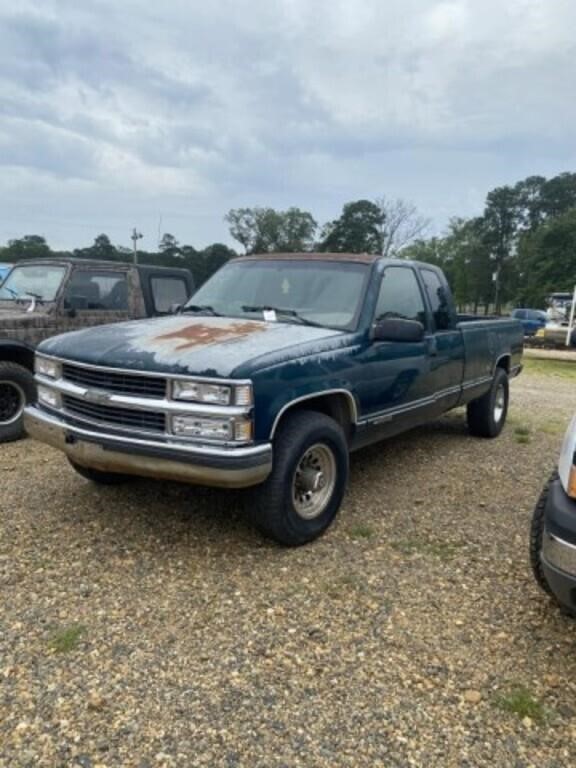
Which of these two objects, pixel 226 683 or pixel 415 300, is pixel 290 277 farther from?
pixel 226 683

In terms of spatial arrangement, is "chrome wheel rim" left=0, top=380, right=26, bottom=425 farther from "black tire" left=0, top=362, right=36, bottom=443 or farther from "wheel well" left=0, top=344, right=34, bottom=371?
"wheel well" left=0, top=344, right=34, bottom=371

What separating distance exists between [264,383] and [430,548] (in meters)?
1.59

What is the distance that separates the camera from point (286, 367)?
3465mm

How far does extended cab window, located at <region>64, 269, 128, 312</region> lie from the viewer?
21.3ft

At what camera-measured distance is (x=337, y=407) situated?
409 centimetres

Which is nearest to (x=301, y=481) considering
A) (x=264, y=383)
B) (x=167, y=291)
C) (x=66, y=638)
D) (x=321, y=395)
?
(x=321, y=395)

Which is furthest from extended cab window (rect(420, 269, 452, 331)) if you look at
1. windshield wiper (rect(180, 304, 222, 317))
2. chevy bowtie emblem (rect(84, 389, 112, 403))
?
chevy bowtie emblem (rect(84, 389, 112, 403))

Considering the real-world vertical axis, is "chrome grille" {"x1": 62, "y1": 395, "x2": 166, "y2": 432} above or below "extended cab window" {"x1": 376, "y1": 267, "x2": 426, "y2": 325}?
below

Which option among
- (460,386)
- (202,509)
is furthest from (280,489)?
(460,386)

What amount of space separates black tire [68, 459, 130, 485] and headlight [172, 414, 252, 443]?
156 cm

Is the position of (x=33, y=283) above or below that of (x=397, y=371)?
above

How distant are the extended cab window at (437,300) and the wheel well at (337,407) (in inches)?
67.4

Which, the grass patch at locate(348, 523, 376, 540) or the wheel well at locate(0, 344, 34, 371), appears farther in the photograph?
the wheel well at locate(0, 344, 34, 371)

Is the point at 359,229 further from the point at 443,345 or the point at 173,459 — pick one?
the point at 173,459
